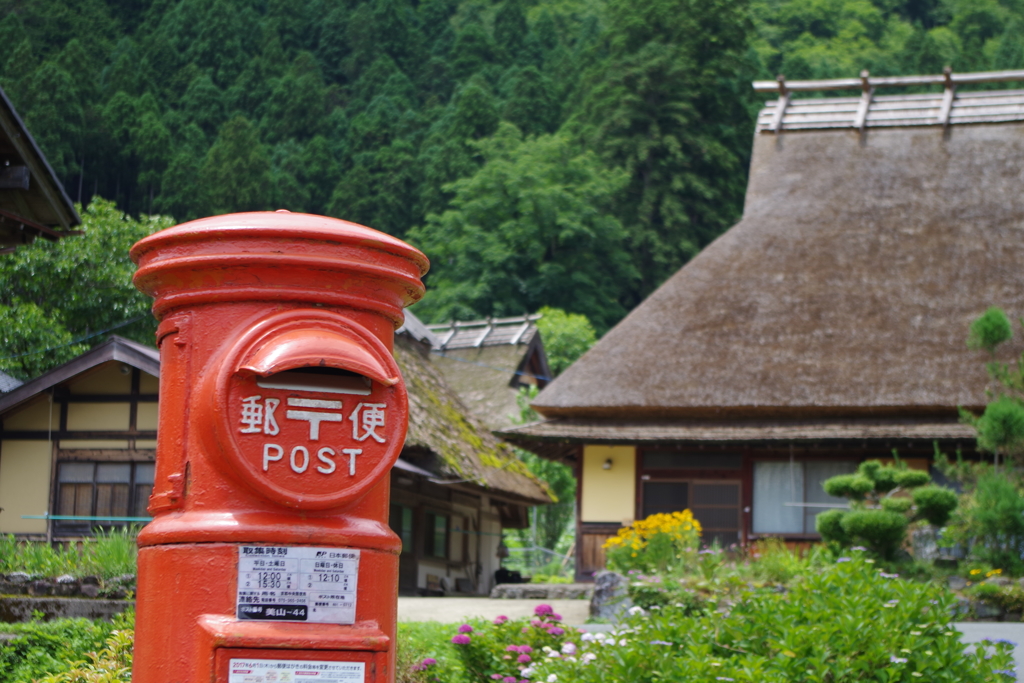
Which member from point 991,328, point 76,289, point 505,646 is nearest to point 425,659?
point 505,646

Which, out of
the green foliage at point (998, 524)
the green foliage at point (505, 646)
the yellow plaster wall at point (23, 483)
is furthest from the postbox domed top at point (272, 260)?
the yellow plaster wall at point (23, 483)

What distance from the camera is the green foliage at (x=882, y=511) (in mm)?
13125

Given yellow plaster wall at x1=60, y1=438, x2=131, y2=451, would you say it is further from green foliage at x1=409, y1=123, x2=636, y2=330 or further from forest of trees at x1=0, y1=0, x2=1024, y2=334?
green foliage at x1=409, y1=123, x2=636, y2=330

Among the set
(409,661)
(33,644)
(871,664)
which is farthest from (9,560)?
(871,664)

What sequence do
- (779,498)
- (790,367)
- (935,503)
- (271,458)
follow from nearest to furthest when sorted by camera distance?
(271,458) < (935,503) < (790,367) < (779,498)

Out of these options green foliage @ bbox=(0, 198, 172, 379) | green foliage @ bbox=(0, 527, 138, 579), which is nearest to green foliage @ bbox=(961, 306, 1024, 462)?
green foliage @ bbox=(0, 527, 138, 579)

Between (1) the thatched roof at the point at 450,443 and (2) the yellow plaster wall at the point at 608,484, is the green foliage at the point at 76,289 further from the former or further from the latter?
(2) the yellow plaster wall at the point at 608,484

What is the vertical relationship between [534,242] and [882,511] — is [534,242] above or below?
above

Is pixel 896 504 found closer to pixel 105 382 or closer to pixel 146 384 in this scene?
pixel 146 384

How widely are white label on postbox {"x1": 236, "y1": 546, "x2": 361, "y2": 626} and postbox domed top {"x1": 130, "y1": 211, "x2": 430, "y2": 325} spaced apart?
0.76 meters

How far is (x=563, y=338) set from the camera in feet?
127

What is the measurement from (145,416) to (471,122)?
36630 millimetres

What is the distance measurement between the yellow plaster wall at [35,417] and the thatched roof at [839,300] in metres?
7.60

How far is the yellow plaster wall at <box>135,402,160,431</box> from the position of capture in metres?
15.0
